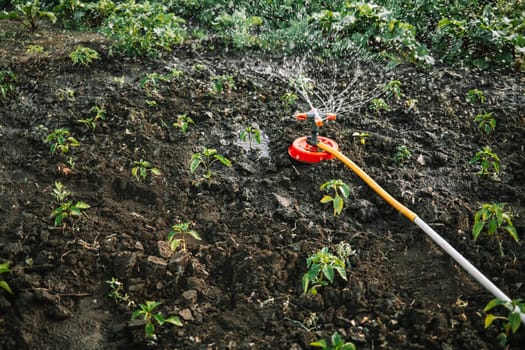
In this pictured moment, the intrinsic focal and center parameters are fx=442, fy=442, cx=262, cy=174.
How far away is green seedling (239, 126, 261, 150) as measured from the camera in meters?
3.11

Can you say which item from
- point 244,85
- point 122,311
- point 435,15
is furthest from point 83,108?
point 435,15

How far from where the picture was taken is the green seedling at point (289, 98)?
3736mm

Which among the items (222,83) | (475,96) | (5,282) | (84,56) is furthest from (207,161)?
(475,96)

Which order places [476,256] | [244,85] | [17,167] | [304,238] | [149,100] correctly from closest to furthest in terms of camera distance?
[476,256] → [304,238] → [17,167] → [149,100] → [244,85]

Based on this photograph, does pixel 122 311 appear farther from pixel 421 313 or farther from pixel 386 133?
pixel 386 133

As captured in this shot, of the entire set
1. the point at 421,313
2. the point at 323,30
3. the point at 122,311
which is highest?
the point at 323,30

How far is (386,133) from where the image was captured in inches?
135

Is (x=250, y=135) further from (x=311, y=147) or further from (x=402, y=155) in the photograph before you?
(x=402, y=155)

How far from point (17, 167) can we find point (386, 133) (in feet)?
8.78

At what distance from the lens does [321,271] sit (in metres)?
2.15

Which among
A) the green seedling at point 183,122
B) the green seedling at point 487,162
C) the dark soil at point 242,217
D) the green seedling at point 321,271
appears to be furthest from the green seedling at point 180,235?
the green seedling at point 487,162

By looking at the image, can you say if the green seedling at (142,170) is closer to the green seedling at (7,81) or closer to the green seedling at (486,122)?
the green seedling at (7,81)

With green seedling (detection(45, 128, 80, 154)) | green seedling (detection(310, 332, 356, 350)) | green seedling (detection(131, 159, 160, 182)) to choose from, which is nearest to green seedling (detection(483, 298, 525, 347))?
green seedling (detection(310, 332, 356, 350))

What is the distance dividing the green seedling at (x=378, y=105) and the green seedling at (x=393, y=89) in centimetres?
18
